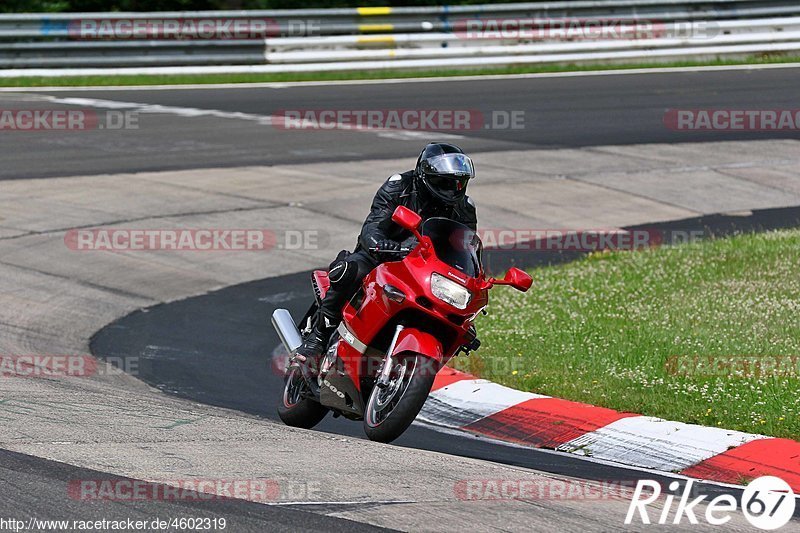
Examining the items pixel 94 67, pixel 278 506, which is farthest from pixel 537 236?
pixel 94 67

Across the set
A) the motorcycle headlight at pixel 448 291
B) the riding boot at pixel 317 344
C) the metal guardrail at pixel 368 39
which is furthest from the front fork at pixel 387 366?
the metal guardrail at pixel 368 39

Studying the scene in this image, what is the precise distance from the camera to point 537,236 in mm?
15141

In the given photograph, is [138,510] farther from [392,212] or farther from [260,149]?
[260,149]

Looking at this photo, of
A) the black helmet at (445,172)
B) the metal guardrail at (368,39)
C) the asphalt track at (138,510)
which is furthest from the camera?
the metal guardrail at (368,39)

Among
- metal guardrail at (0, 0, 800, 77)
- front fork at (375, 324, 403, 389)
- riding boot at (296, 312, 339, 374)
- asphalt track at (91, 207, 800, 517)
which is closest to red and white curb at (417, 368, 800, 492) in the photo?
asphalt track at (91, 207, 800, 517)

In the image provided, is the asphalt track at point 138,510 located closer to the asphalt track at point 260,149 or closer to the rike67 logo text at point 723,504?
the asphalt track at point 260,149

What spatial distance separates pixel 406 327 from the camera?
291 inches

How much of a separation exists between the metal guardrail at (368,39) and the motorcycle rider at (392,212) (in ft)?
55.6

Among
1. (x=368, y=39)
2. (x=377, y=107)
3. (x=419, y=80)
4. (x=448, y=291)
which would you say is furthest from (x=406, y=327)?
(x=368, y=39)

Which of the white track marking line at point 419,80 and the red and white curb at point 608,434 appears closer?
the red and white curb at point 608,434

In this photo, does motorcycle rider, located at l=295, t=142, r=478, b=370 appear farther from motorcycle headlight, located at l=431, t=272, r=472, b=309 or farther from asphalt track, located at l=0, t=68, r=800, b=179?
asphalt track, located at l=0, t=68, r=800, b=179

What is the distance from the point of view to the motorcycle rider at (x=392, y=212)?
7496 millimetres

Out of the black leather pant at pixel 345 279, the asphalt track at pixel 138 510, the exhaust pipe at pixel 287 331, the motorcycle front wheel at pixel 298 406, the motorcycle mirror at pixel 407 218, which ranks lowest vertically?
the motorcycle front wheel at pixel 298 406

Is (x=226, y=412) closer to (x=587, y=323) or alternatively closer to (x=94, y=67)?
(x=587, y=323)
